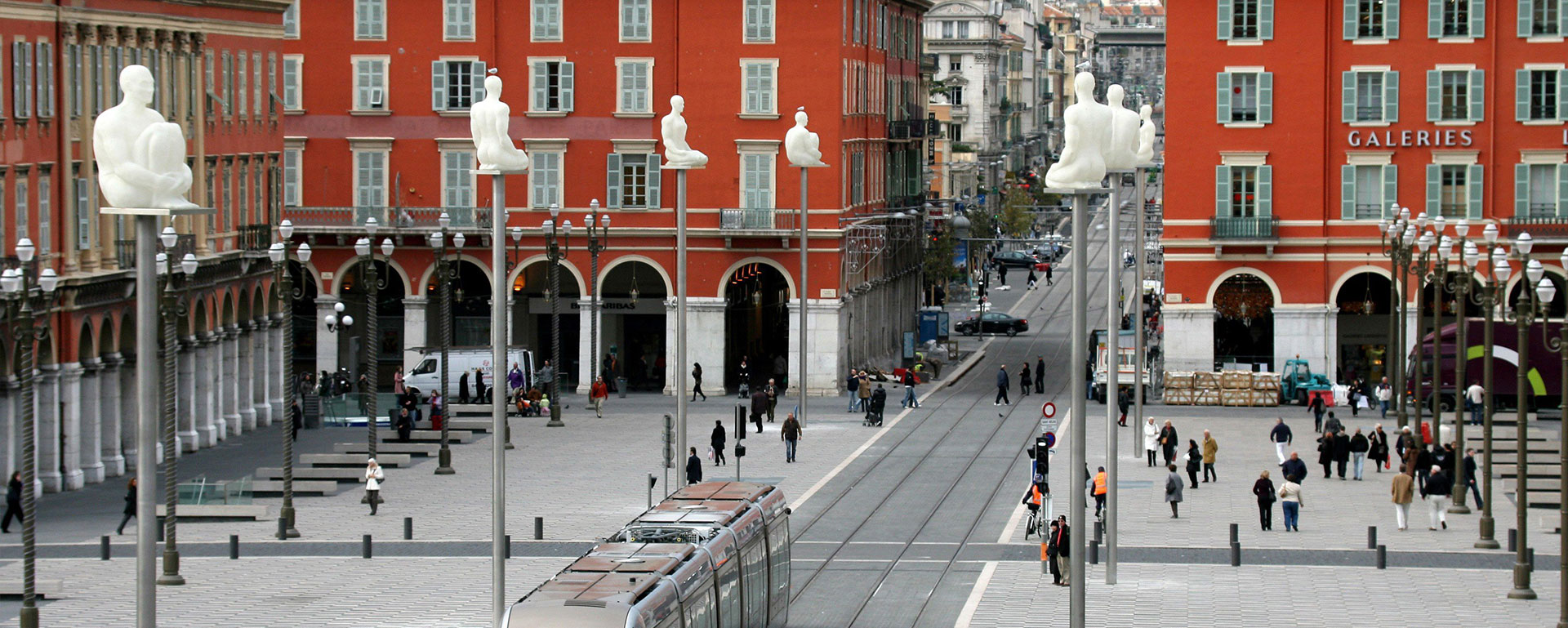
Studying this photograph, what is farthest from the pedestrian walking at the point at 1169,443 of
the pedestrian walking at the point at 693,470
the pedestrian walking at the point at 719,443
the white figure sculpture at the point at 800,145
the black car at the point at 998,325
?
the black car at the point at 998,325

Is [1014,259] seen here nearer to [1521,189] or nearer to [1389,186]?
[1389,186]

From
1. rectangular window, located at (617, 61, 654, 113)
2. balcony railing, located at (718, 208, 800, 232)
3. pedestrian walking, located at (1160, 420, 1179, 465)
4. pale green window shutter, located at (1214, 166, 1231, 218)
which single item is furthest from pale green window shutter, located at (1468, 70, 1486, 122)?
rectangular window, located at (617, 61, 654, 113)

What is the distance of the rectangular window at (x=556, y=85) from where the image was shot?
7644cm

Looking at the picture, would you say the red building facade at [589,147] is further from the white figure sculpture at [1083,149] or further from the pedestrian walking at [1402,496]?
the white figure sculpture at [1083,149]

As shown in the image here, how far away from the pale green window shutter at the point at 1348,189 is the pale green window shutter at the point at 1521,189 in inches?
190

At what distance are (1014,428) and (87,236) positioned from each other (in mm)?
26948

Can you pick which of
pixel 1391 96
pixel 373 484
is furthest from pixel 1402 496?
pixel 1391 96

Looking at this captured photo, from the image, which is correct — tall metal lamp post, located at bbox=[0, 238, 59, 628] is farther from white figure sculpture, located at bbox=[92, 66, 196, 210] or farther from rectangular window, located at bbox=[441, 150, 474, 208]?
rectangular window, located at bbox=[441, 150, 474, 208]

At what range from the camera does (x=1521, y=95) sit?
72.5m

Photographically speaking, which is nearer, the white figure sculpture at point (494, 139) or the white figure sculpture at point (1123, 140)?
the white figure sculpture at point (1123, 140)

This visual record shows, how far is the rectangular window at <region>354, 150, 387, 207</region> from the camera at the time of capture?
77.2 m

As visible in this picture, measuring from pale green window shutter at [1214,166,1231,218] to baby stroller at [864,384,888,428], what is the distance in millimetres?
14246

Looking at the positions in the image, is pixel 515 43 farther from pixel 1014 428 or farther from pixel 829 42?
pixel 1014 428

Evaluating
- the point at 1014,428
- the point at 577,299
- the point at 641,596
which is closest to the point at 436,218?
the point at 577,299
